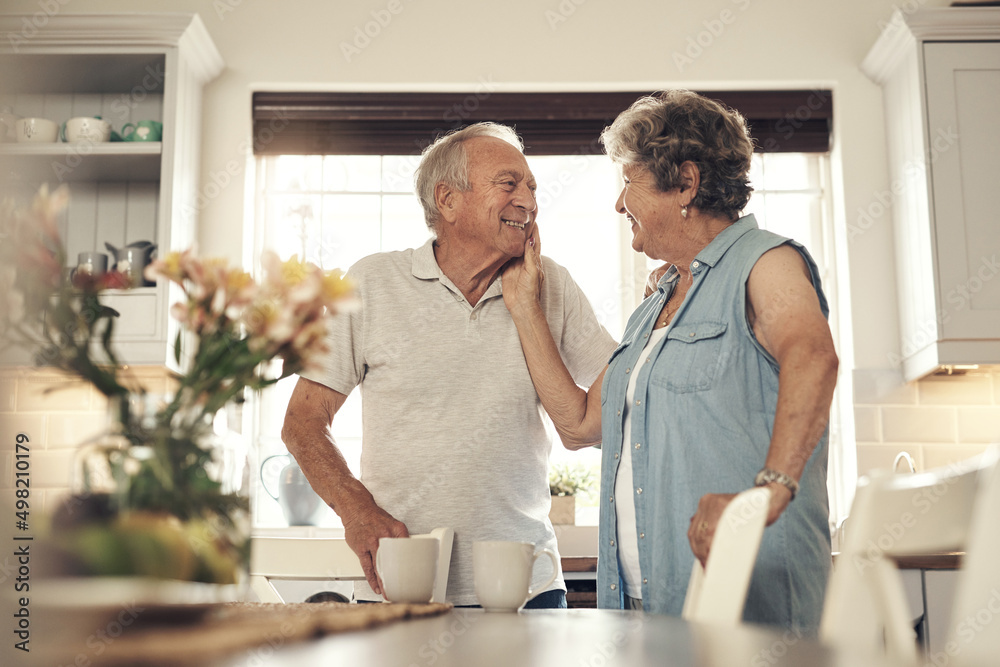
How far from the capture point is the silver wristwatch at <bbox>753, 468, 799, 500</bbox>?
3.91 ft

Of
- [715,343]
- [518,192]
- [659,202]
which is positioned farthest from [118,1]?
[715,343]

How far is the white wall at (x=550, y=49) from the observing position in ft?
10.8

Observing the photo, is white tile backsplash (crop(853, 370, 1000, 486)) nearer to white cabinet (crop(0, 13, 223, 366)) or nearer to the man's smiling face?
the man's smiling face

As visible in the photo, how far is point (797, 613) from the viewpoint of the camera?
1.34m

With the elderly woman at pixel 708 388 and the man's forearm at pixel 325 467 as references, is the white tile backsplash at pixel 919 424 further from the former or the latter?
the man's forearm at pixel 325 467

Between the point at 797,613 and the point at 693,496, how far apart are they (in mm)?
220

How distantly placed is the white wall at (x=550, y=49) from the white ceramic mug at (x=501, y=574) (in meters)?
2.40

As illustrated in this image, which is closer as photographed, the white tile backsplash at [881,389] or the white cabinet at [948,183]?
the white cabinet at [948,183]

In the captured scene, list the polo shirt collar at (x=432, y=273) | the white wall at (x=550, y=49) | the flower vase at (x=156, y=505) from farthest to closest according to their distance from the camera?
the white wall at (x=550, y=49) < the polo shirt collar at (x=432, y=273) < the flower vase at (x=156, y=505)

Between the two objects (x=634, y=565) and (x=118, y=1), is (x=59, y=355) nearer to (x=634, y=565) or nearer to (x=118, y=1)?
(x=634, y=565)

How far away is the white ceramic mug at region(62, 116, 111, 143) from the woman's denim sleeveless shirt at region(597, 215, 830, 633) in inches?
89.5

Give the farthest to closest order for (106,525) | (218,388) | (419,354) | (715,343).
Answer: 1. (419,354)
2. (715,343)
3. (218,388)
4. (106,525)

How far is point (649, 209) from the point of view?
1677 millimetres

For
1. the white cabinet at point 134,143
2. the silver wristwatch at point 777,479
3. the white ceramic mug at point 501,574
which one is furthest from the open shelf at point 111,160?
the silver wristwatch at point 777,479
